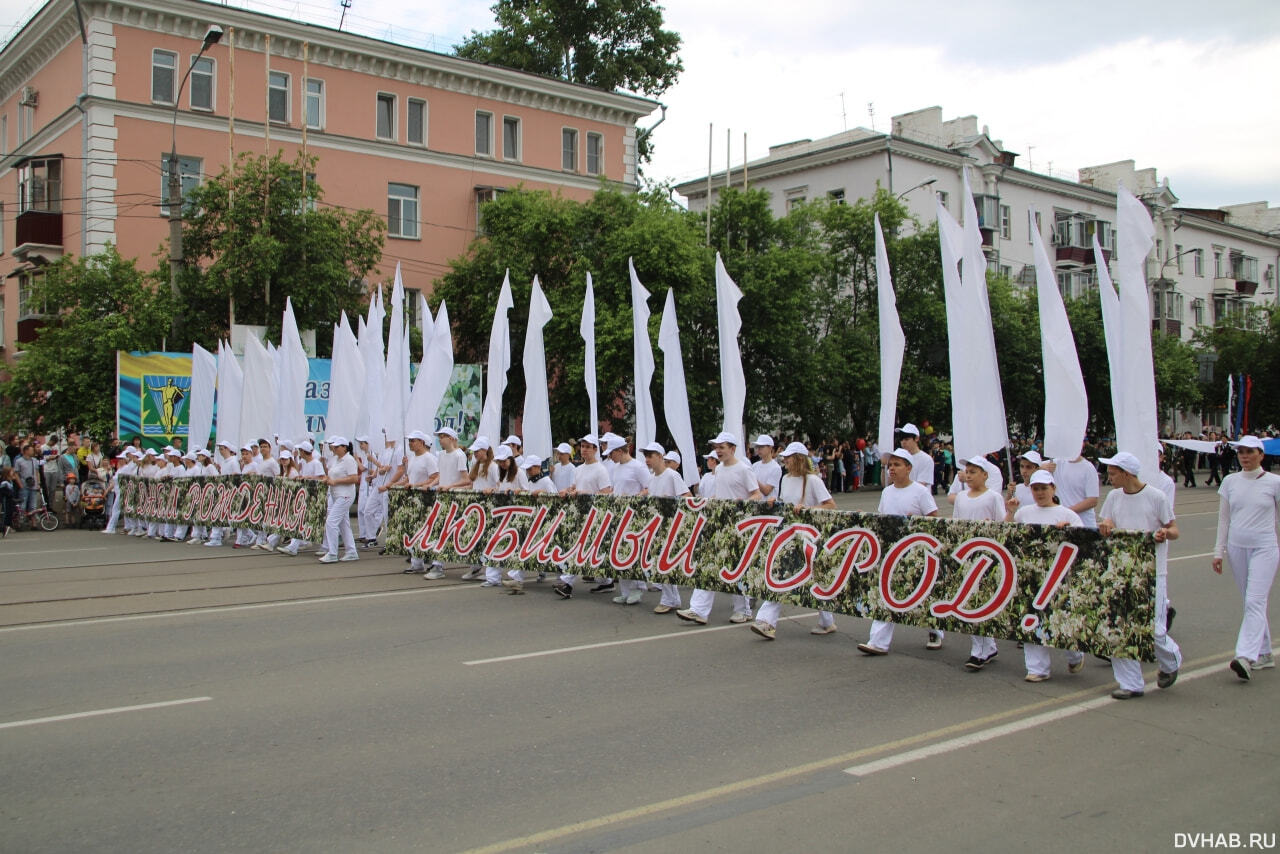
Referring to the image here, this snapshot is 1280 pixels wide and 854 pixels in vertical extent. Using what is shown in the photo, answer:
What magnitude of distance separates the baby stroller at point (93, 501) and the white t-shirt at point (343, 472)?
31.9 ft

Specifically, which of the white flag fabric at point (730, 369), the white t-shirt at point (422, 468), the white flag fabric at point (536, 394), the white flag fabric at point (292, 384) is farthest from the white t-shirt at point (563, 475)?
the white flag fabric at point (292, 384)

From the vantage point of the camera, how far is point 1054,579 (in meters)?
7.54

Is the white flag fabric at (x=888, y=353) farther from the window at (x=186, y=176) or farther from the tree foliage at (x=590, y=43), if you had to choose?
the tree foliage at (x=590, y=43)

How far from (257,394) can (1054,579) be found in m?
15.8

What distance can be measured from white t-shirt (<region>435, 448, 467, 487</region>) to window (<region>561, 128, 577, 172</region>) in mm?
28202

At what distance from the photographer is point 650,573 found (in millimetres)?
10812

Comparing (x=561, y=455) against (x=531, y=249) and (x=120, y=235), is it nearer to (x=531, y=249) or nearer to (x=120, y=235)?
(x=531, y=249)

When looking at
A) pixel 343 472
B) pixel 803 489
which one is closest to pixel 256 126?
pixel 343 472

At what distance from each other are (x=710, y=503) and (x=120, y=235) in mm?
26781

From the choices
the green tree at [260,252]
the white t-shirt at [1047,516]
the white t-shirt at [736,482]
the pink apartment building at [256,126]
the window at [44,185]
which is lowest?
the white t-shirt at [1047,516]

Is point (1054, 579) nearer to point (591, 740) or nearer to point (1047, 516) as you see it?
point (1047, 516)

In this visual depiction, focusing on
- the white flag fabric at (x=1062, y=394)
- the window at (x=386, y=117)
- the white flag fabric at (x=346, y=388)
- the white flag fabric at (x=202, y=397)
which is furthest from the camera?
→ the window at (x=386, y=117)

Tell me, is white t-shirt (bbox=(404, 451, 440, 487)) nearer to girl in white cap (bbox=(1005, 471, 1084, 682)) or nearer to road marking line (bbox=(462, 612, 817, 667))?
road marking line (bbox=(462, 612, 817, 667))

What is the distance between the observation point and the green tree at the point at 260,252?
27078 mm
